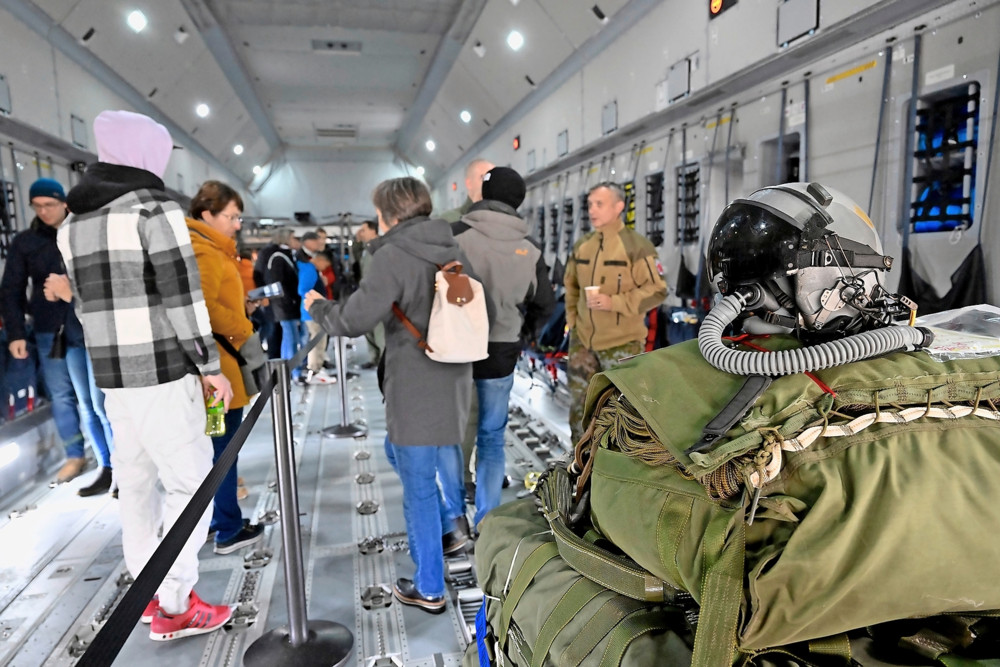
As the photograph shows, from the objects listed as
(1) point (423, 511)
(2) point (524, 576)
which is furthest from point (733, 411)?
(1) point (423, 511)

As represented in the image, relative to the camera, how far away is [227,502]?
3041mm

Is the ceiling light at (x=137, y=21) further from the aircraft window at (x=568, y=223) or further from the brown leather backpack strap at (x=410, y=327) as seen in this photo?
the brown leather backpack strap at (x=410, y=327)

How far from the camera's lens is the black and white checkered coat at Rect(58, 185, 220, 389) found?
6.52 ft

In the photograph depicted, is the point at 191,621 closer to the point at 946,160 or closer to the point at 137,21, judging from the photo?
the point at 946,160

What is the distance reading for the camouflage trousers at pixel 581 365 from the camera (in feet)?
12.0

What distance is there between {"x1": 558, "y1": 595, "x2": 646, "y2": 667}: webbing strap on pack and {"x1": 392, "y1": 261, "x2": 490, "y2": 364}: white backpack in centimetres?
136

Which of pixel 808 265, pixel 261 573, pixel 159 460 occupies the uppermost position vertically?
pixel 808 265

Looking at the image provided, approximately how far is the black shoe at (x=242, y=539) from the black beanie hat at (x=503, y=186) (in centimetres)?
215

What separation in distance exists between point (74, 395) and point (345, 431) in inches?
75.2

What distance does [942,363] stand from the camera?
86 cm

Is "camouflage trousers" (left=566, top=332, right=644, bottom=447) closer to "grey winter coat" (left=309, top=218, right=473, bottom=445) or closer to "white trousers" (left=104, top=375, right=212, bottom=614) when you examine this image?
"grey winter coat" (left=309, top=218, right=473, bottom=445)

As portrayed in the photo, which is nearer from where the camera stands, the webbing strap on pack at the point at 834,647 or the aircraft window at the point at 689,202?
the webbing strap on pack at the point at 834,647

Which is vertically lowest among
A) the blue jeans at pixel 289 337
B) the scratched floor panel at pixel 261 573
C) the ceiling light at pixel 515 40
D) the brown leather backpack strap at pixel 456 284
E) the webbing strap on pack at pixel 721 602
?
the scratched floor panel at pixel 261 573

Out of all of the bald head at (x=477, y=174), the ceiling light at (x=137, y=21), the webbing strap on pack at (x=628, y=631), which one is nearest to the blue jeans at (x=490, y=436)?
the bald head at (x=477, y=174)
